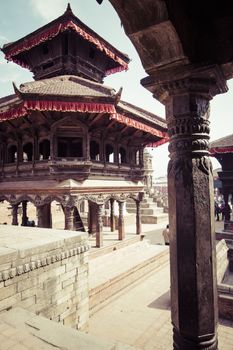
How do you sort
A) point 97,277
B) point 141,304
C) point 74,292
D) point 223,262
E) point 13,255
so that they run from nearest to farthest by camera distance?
1. point 13,255
2. point 74,292
3. point 141,304
4. point 97,277
5. point 223,262

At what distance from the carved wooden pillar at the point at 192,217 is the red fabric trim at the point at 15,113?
727 cm

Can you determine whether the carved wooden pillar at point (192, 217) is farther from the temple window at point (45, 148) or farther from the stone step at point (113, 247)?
the temple window at point (45, 148)

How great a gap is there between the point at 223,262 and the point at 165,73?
8.70 meters

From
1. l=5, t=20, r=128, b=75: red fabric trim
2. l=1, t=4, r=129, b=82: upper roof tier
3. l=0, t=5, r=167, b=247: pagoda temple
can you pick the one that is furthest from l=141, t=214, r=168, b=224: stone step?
l=5, t=20, r=128, b=75: red fabric trim

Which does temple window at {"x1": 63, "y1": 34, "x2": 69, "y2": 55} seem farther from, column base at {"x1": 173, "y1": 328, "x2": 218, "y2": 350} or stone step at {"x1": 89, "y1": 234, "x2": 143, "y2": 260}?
column base at {"x1": 173, "y1": 328, "x2": 218, "y2": 350}

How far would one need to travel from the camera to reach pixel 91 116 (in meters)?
9.23

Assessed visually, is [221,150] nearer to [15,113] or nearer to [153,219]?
[15,113]

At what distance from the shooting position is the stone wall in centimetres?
426

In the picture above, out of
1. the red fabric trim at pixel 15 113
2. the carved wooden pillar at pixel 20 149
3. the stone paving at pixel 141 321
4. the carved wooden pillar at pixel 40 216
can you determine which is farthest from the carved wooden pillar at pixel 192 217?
the carved wooden pillar at pixel 20 149

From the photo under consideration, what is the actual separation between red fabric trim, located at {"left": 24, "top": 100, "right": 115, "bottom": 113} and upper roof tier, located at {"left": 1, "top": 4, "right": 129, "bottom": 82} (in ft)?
13.7

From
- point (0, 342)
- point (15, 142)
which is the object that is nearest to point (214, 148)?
point (15, 142)

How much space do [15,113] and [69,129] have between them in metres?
1.98

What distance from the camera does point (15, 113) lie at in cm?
843

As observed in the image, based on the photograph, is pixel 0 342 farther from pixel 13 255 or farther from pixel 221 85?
pixel 221 85
